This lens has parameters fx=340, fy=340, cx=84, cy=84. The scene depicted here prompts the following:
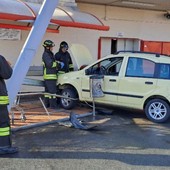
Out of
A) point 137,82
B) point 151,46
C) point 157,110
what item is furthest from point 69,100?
point 151,46

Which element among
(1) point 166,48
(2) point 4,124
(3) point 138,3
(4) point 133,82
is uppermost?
(3) point 138,3

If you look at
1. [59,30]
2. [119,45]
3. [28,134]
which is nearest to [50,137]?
[28,134]

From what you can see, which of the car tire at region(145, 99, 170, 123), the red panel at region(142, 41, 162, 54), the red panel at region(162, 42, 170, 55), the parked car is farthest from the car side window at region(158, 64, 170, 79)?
the red panel at region(162, 42, 170, 55)

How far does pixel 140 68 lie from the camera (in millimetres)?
8938

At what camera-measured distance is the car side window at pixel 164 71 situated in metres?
8.59

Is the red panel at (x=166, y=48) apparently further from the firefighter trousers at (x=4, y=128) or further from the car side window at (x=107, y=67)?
the firefighter trousers at (x=4, y=128)

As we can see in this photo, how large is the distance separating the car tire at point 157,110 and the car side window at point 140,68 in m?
0.70

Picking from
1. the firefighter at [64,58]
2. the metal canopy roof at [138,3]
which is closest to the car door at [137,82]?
the firefighter at [64,58]

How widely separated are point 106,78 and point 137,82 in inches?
37.0

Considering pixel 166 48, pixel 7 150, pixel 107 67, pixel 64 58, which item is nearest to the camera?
pixel 7 150

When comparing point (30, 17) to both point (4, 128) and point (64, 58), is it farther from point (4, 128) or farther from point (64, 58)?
point (4, 128)

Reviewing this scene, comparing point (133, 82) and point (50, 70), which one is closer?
point (133, 82)

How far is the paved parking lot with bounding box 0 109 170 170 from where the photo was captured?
543cm

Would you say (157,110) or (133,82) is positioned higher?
(133,82)
